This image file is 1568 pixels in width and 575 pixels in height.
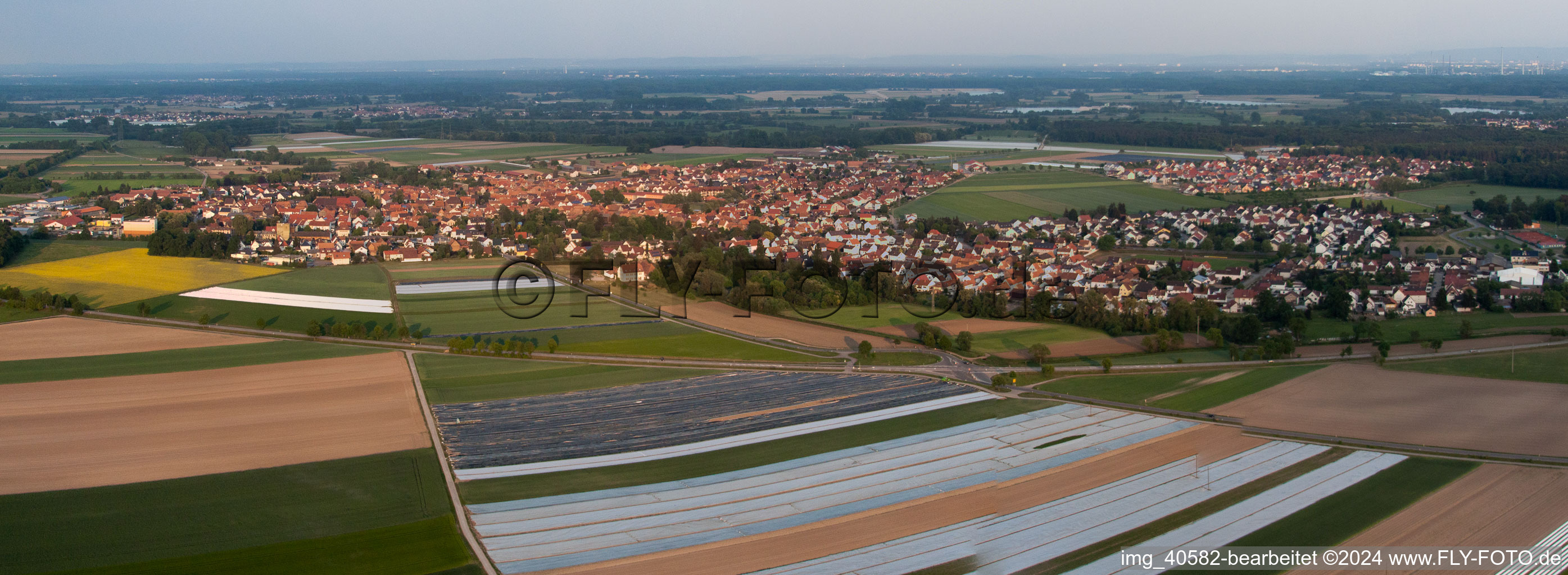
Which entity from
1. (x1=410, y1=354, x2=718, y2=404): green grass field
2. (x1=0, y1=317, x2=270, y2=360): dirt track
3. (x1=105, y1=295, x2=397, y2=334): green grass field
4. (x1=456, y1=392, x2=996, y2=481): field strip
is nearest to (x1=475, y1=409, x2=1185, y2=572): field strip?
(x1=456, y1=392, x2=996, y2=481): field strip

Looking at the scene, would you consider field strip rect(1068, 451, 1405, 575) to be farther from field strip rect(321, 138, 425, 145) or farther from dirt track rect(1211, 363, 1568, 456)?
field strip rect(321, 138, 425, 145)

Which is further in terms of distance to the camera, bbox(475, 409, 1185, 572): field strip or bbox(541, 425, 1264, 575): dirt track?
bbox(475, 409, 1185, 572): field strip

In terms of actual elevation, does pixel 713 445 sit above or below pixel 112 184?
below

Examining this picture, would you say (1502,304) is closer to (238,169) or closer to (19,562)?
(19,562)

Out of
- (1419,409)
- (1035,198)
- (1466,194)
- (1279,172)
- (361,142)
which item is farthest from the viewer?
(361,142)

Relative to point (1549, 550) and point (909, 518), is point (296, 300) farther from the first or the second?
point (1549, 550)

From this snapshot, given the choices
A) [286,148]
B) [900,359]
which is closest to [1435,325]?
[900,359]
